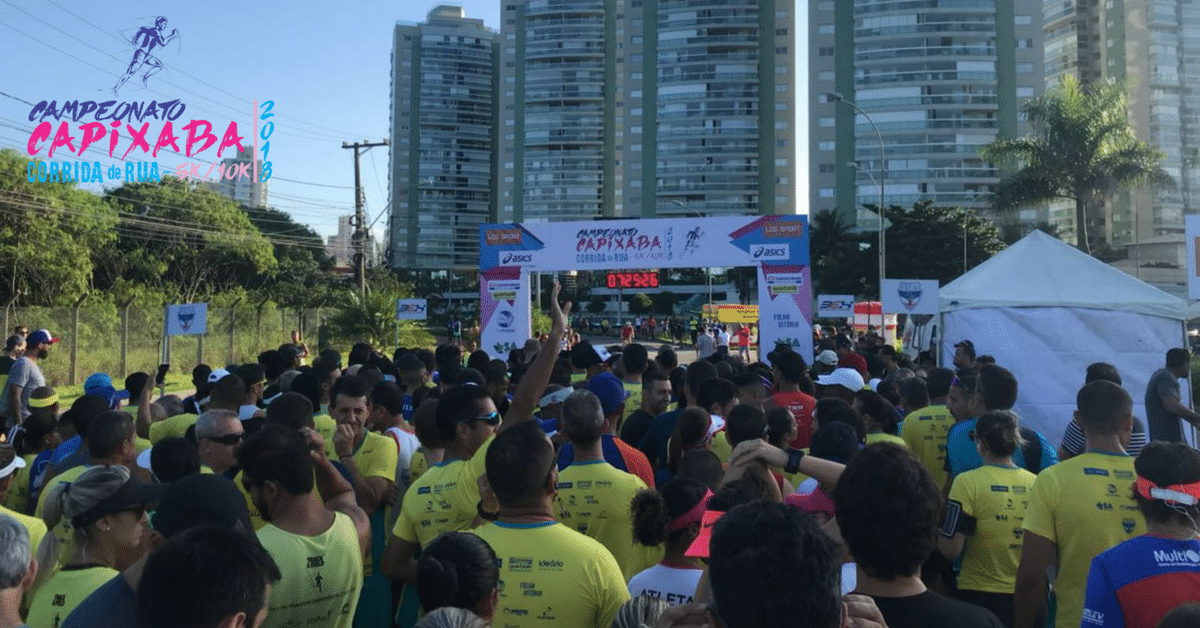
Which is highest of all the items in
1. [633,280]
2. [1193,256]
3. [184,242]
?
[184,242]

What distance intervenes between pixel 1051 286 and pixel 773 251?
19.9ft

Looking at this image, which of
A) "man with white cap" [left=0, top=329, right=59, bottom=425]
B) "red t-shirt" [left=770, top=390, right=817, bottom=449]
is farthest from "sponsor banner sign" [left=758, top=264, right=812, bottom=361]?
"man with white cap" [left=0, top=329, right=59, bottom=425]

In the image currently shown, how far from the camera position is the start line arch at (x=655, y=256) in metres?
17.1

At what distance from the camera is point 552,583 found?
3.04 metres

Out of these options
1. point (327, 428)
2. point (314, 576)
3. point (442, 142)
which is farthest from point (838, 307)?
point (442, 142)

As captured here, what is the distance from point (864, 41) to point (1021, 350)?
75274mm

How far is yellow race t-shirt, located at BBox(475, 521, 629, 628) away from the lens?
3037mm

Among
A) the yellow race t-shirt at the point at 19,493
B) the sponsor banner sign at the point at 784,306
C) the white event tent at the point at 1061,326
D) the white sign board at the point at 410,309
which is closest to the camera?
the yellow race t-shirt at the point at 19,493

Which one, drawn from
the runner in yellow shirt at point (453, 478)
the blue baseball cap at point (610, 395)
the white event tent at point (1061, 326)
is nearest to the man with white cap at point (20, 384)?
the blue baseball cap at point (610, 395)

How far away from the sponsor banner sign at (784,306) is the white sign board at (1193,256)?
6705mm

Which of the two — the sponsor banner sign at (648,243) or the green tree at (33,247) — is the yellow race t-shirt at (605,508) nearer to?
the sponsor banner sign at (648,243)

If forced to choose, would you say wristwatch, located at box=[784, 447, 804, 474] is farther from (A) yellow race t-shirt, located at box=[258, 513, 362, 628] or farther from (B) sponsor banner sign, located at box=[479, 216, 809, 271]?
(B) sponsor banner sign, located at box=[479, 216, 809, 271]

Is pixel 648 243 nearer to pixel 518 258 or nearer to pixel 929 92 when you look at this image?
pixel 518 258

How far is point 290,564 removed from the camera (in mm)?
3131
